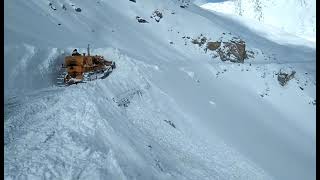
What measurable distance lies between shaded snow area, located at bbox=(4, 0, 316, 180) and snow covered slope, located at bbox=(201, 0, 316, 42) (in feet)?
152

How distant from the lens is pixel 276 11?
317 feet

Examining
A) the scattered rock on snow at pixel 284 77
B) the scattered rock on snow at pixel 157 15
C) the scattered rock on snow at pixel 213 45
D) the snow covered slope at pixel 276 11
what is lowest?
the snow covered slope at pixel 276 11

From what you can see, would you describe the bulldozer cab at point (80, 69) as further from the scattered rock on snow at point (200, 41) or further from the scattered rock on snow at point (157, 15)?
the scattered rock on snow at point (157, 15)

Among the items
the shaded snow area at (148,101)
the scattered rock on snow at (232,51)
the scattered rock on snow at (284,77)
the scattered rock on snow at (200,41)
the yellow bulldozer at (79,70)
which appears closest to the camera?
the shaded snow area at (148,101)

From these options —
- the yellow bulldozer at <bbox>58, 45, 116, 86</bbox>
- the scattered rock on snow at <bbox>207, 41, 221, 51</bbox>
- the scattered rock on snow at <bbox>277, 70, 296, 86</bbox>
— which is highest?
the yellow bulldozer at <bbox>58, 45, 116, 86</bbox>

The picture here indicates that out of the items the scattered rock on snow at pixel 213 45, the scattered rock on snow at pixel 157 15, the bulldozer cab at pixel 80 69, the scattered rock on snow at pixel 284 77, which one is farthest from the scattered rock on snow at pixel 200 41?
the bulldozer cab at pixel 80 69

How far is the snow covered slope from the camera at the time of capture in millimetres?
91125

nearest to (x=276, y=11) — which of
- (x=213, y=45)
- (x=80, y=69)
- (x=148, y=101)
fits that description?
(x=213, y=45)

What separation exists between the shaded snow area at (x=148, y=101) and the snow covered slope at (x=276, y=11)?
46.4 metres

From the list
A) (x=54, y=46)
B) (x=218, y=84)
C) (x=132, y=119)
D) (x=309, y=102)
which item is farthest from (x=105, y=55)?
(x=309, y=102)

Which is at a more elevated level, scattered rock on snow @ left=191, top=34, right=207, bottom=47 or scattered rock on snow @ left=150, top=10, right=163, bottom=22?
scattered rock on snow @ left=150, top=10, right=163, bottom=22

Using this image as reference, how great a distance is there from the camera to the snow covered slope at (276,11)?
91125 millimetres

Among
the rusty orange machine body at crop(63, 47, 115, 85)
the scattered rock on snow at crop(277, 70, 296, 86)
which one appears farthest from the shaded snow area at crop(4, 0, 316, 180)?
the rusty orange machine body at crop(63, 47, 115, 85)

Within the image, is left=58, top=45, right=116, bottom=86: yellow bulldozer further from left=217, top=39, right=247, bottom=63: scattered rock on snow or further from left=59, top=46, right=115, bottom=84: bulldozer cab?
left=217, top=39, right=247, bottom=63: scattered rock on snow
